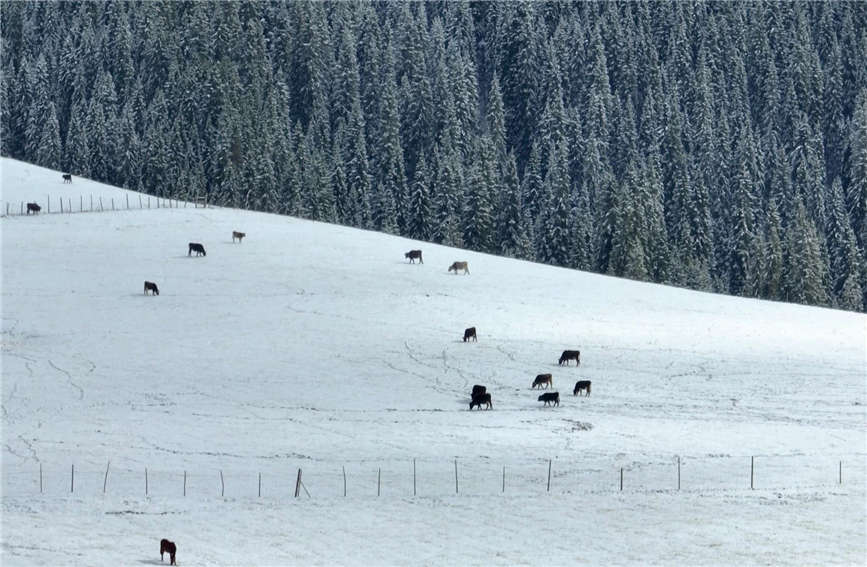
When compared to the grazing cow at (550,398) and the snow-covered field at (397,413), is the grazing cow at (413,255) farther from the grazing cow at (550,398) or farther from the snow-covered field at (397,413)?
the grazing cow at (550,398)

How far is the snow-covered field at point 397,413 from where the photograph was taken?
40.0 meters

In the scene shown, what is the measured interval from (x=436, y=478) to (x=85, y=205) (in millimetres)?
56900

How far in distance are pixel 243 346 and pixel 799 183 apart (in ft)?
433

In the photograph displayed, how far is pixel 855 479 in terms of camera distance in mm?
46969

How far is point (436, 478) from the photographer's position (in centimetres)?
4584

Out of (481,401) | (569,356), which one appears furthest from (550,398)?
(569,356)

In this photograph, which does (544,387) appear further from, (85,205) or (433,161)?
(433,161)

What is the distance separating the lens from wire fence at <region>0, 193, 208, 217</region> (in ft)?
311

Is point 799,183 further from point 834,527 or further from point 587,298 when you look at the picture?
point 834,527

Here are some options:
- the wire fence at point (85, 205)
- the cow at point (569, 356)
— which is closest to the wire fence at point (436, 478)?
the cow at point (569, 356)

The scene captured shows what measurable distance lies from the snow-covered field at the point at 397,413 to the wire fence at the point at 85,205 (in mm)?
9288

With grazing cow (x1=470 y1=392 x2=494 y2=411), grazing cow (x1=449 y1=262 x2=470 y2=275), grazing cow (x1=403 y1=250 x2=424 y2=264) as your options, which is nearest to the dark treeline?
grazing cow (x1=403 y1=250 x2=424 y2=264)

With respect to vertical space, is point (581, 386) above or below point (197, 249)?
below

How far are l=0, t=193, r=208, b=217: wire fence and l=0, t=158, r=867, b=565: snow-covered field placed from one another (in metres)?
9.29
